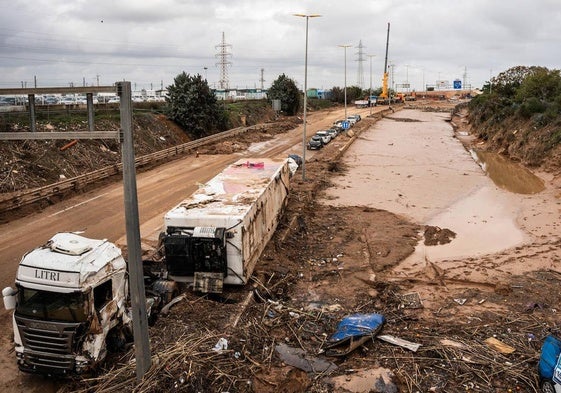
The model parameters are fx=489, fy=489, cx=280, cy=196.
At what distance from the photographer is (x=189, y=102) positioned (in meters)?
45.0

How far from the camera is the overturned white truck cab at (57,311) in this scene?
8.86m

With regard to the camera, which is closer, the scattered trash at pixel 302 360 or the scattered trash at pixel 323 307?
the scattered trash at pixel 302 360

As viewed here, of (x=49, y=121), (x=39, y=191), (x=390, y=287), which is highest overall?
(x=49, y=121)

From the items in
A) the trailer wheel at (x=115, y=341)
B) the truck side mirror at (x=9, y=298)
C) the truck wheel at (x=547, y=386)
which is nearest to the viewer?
the truck wheel at (x=547, y=386)

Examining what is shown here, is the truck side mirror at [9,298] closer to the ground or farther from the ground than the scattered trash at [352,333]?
farther from the ground

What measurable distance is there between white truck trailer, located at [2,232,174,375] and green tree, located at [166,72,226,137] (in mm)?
37335

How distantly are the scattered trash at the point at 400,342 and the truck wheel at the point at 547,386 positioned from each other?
2350mm

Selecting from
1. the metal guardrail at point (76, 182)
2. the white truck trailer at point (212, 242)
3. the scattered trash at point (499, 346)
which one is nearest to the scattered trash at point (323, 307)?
the white truck trailer at point (212, 242)

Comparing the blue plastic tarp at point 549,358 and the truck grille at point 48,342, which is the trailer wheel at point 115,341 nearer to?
the truck grille at point 48,342

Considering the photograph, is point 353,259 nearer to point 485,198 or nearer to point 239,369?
point 239,369

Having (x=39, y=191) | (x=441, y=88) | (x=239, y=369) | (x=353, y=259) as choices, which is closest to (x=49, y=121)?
(x=39, y=191)

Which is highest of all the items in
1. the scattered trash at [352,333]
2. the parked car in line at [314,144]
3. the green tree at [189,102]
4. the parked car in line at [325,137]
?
the green tree at [189,102]

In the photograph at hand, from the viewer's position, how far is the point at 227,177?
703 inches

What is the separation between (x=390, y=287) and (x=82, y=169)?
21.9 meters
